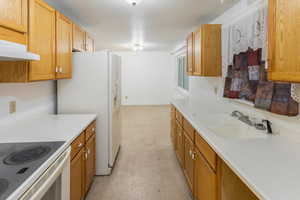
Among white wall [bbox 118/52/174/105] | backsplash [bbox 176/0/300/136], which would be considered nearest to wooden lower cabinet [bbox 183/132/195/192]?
backsplash [bbox 176/0/300/136]

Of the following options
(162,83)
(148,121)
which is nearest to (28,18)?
(148,121)

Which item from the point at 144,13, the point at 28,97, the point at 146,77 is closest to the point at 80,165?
the point at 28,97

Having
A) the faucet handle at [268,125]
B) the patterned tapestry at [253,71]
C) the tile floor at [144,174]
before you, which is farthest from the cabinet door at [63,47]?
the faucet handle at [268,125]

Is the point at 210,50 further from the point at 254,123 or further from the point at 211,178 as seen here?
the point at 211,178

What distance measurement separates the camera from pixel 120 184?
2.83 meters

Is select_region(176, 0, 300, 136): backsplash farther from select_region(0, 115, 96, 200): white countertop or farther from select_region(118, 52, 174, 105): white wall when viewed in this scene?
select_region(118, 52, 174, 105): white wall

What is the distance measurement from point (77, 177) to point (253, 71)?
6.78ft

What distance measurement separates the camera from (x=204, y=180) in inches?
76.6

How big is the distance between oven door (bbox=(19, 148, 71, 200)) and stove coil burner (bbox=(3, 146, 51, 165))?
0.37 ft

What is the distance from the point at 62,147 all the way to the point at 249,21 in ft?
7.26

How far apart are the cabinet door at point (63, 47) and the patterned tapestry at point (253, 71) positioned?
2.06 metres

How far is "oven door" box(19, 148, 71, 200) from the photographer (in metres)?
1.12

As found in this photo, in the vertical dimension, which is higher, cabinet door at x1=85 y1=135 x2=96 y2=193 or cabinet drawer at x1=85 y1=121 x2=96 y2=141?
cabinet drawer at x1=85 y1=121 x2=96 y2=141

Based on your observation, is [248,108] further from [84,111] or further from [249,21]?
[84,111]
